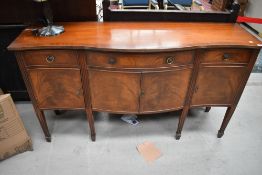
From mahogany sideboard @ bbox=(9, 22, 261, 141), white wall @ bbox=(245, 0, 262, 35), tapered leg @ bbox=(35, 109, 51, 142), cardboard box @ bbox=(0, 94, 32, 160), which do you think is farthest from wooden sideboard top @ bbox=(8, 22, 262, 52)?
white wall @ bbox=(245, 0, 262, 35)

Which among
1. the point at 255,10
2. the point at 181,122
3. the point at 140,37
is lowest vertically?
the point at 181,122

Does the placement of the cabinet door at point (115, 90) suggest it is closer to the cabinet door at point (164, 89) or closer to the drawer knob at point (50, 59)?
the cabinet door at point (164, 89)

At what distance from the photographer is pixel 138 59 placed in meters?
1.20

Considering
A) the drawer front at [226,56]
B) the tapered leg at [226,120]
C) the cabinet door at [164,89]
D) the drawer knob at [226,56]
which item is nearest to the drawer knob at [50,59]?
the cabinet door at [164,89]

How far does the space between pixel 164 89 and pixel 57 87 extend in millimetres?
707

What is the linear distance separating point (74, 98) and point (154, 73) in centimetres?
58

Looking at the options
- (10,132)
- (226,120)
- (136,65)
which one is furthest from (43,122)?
(226,120)

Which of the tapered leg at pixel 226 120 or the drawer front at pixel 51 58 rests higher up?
the drawer front at pixel 51 58

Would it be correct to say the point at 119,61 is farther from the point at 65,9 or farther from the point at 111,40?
the point at 65,9

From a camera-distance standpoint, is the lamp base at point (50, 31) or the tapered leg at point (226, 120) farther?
the tapered leg at point (226, 120)

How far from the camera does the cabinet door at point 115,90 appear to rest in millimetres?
1282

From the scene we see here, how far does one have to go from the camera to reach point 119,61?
1.22m

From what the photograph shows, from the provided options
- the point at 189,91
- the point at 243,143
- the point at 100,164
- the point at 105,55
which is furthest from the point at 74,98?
the point at 243,143

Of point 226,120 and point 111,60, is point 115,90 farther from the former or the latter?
point 226,120
